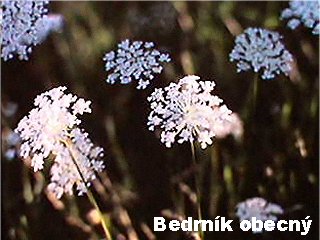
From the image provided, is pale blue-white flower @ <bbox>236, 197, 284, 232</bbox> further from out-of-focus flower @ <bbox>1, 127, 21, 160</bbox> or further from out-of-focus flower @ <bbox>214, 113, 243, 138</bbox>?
out-of-focus flower @ <bbox>1, 127, 21, 160</bbox>

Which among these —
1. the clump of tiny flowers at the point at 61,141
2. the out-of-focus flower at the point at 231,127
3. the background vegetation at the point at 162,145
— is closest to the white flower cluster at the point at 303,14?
the background vegetation at the point at 162,145

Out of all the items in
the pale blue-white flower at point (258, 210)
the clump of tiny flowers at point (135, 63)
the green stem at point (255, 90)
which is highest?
the clump of tiny flowers at point (135, 63)

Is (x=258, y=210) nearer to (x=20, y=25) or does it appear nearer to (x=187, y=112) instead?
(x=187, y=112)

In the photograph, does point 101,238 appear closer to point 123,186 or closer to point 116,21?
point 123,186

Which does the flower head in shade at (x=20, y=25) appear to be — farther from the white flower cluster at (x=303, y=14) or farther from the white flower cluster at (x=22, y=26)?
the white flower cluster at (x=303, y=14)

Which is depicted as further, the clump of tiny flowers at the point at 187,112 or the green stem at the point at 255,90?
the green stem at the point at 255,90

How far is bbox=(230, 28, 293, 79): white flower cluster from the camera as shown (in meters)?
0.85

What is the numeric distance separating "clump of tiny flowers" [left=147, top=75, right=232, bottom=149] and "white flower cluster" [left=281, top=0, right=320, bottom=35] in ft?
0.52

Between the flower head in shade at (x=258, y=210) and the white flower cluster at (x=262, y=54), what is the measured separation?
0.46 ft

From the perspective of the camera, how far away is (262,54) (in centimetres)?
84

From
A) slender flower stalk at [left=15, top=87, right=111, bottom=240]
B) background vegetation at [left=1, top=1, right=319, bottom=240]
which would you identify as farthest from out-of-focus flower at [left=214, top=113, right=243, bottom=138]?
slender flower stalk at [left=15, top=87, right=111, bottom=240]

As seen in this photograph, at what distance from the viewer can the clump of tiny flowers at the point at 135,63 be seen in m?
0.81

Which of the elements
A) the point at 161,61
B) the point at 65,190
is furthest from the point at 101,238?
the point at 161,61

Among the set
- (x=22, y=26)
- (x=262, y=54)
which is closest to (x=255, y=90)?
(x=262, y=54)
